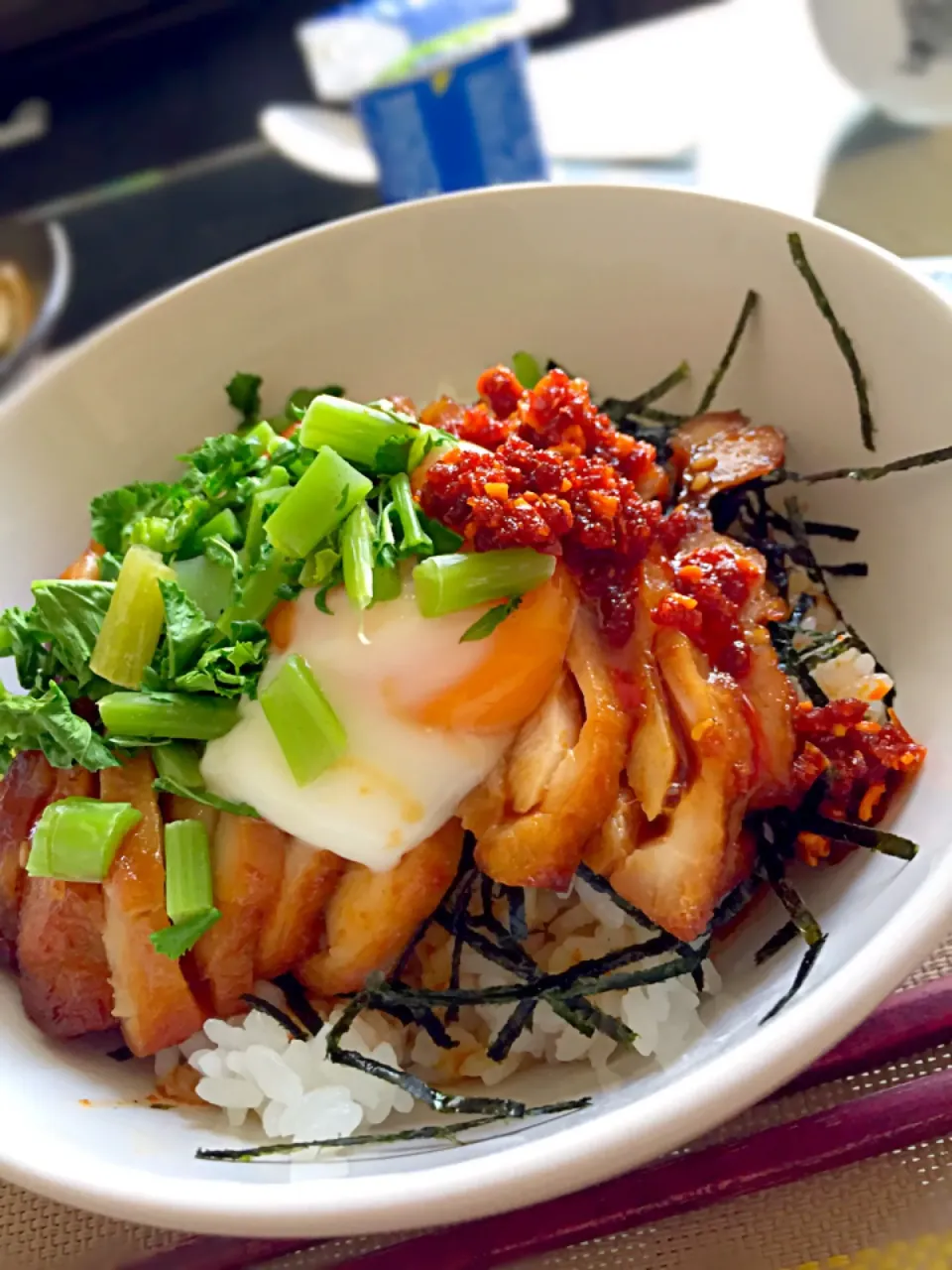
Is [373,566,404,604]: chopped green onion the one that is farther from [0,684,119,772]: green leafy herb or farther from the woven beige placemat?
the woven beige placemat

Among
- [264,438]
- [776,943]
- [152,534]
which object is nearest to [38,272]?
[264,438]

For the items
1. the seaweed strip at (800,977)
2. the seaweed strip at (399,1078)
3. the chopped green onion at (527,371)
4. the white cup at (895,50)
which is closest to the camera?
the seaweed strip at (800,977)

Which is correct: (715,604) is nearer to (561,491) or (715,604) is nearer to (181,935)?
(561,491)

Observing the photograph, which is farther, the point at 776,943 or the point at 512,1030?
the point at 512,1030

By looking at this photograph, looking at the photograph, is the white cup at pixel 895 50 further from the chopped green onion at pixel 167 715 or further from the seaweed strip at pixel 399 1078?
the seaweed strip at pixel 399 1078

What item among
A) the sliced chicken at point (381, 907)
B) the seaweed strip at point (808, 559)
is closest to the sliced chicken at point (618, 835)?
the sliced chicken at point (381, 907)

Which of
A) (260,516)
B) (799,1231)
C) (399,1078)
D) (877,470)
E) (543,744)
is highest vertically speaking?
(260,516)

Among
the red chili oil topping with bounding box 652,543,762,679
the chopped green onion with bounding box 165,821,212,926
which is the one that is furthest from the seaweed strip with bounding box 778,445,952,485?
the chopped green onion with bounding box 165,821,212,926
